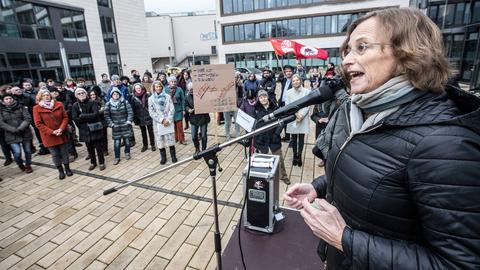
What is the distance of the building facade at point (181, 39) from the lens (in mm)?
45188

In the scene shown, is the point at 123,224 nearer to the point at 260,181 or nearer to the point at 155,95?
the point at 260,181

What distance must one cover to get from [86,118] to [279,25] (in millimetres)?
31970

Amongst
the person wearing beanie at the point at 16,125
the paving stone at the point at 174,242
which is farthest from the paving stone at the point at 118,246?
the person wearing beanie at the point at 16,125

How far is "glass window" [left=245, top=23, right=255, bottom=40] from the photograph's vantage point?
112ft

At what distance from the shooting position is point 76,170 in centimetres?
595

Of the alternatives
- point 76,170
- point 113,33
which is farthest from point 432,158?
point 113,33

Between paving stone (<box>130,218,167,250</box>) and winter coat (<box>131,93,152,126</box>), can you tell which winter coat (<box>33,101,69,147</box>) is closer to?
winter coat (<box>131,93,152,126</box>)

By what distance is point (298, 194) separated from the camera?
5.66 ft

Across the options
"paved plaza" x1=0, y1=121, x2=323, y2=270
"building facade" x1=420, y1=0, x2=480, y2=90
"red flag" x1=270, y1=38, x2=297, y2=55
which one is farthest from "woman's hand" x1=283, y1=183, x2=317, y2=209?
"building facade" x1=420, y1=0, x2=480, y2=90

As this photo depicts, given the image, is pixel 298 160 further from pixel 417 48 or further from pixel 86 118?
pixel 86 118

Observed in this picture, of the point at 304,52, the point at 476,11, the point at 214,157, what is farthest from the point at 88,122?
the point at 476,11

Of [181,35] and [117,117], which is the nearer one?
[117,117]

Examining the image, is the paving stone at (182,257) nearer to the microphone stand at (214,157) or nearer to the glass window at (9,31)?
the microphone stand at (214,157)

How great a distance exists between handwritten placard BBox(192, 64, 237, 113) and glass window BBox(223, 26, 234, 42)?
3228 centimetres
